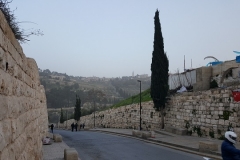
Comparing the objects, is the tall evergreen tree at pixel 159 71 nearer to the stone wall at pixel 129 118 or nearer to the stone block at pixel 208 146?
the stone wall at pixel 129 118

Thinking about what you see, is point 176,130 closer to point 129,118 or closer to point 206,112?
point 206,112

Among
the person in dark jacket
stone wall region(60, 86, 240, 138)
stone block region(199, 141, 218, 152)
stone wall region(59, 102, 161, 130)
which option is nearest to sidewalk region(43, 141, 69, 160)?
stone block region(199, 141, 218, 152)

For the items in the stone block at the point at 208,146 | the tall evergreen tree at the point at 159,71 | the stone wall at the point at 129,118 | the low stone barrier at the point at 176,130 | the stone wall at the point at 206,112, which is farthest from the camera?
the stone wall at the point at 129,118

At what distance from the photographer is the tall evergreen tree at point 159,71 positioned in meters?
24.1

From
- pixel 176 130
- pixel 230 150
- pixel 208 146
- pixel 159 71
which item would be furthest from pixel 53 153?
pixel 159 71

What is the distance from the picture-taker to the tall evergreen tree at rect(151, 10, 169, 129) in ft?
79.0

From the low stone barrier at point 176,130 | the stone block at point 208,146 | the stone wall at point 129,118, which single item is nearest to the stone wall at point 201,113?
the stone wall at point 129,118

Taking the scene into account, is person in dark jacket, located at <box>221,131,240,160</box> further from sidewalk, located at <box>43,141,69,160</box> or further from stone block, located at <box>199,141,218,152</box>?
sidewalk, located at <box>43,141,69,160</box>

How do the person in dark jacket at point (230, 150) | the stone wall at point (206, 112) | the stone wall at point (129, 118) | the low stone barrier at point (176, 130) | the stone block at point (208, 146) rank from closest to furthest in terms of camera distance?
the person in dark jacket at point (230, 150) < the stone block at point (208, 146) < the stone wall at point (206, 112) < the low stone barrier at point (176, 130) < the stone wall at point (129, 118)

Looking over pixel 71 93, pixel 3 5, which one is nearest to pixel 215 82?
pixel 3 5

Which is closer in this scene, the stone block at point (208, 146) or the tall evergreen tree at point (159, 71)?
the stone block at point (208, 146)

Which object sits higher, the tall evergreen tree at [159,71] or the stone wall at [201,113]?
the tall evergreen tree at [159,71]

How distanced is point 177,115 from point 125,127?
12722 millimetres

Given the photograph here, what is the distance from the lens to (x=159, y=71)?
24312 millimetres
